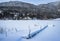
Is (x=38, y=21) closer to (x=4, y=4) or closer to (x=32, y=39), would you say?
(x=32, y=39)

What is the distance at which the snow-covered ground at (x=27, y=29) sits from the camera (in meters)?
2.52

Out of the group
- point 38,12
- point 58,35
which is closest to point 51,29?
point 58,35

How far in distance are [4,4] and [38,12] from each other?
630 millimetres

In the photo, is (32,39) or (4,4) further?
(4,4)

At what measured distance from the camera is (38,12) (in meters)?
2.64

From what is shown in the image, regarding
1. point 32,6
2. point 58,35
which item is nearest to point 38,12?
point 32,6

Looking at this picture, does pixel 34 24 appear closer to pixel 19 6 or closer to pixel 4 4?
pixel 19 6

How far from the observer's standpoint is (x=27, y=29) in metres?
2.58

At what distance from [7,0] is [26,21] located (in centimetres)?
52

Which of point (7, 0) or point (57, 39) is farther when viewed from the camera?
point (7, 0)

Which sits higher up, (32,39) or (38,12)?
(38,12)

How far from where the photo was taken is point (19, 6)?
2.66 m

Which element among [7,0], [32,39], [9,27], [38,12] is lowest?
[32,39]

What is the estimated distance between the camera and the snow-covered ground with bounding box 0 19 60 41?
8.25 feet
